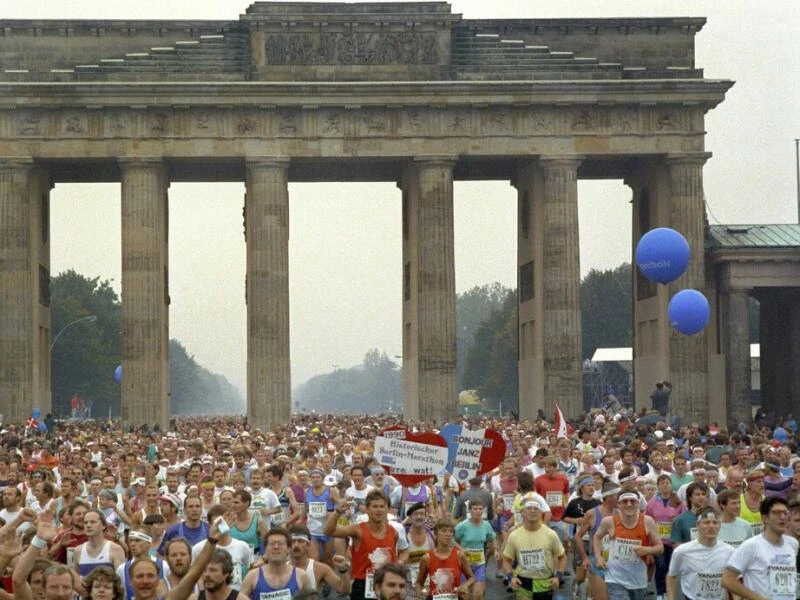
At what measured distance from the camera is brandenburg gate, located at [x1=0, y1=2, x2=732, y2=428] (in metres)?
74.8

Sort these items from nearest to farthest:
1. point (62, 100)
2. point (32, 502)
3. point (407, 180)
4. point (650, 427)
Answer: point (32, 502), point (650, 427), point (62, 100), point (407, 180)

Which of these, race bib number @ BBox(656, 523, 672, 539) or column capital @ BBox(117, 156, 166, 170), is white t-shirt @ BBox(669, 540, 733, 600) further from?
column capital @ BBox(117, 156, 166, 170)

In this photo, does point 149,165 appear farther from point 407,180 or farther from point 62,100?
point 407,180

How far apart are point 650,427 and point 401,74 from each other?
31.8 m

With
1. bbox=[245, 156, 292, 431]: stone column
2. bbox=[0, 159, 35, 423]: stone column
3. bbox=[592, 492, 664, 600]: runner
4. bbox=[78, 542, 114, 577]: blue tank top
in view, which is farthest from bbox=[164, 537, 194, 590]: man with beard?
bbox=[245, 156, 292, 431]: stone column

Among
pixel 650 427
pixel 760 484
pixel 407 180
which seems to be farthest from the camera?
pixel 407 180

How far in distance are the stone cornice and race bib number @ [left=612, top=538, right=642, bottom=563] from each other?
54723 mm

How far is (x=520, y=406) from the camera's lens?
268ft

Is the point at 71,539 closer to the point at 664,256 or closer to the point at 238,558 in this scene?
the point at 238,558

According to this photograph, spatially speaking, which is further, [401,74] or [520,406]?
[520,406]

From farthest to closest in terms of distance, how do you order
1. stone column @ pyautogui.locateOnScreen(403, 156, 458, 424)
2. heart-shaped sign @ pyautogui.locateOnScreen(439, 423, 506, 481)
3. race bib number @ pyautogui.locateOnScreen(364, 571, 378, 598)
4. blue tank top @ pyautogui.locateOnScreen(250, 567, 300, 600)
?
stone column @ pyautogui.locateOnScreen(403, 156, 458, 424)
heart-shaped sign @ pyautogui.locateOnScreen(439, 423, 506, 481)
race bib number @ pyautogui.locateOnScreen(364, 571, 378, 598)
blue tank top @ pyautogui.locateOnScreen(250, 567, 300, 600)

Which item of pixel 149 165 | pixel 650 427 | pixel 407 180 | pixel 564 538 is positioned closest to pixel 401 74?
pixel 407 180

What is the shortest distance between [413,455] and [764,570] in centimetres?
787

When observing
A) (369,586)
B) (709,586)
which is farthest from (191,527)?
(709,586)
